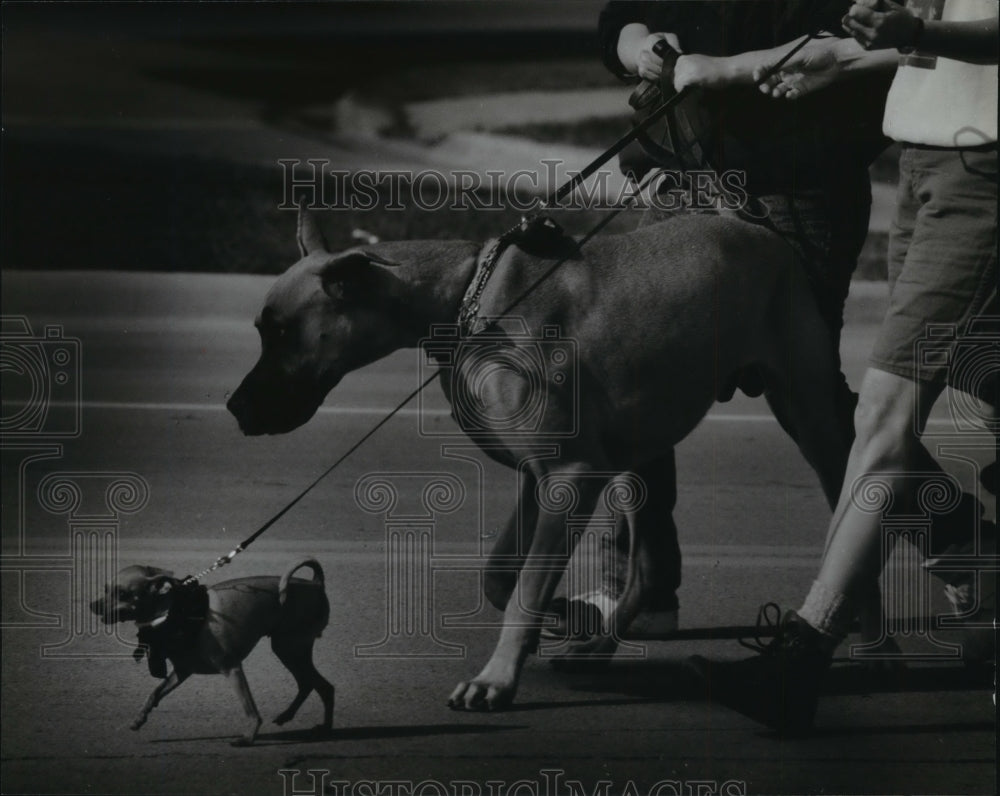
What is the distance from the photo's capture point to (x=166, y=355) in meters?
3.66

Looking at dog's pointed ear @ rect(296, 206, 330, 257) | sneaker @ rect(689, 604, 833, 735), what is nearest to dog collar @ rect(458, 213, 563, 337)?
dog's pointed ear @ rect(296, 206, 330, 257)

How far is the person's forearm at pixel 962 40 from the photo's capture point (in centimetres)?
320

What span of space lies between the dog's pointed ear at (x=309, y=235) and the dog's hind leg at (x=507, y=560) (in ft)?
2.30

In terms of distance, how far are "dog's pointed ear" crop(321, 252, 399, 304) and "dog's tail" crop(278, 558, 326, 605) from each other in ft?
1.88

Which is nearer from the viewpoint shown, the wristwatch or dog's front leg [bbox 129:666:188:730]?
the wristwatch

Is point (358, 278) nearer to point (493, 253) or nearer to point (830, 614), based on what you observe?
point (493, 253)

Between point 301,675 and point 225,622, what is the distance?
21 cm

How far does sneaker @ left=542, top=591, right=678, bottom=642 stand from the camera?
12.1 ft

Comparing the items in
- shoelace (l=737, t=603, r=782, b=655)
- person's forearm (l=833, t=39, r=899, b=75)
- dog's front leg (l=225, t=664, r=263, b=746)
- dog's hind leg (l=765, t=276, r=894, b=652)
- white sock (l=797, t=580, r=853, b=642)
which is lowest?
dog's front leg (l=225, t=664, r=263, b=746)

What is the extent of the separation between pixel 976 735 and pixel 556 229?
1.47m

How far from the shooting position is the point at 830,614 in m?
3.56

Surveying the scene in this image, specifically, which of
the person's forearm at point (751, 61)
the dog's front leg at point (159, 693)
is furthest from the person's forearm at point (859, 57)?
the dog's front leg at point (159, 693)

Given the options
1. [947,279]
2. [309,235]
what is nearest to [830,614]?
[947,279]

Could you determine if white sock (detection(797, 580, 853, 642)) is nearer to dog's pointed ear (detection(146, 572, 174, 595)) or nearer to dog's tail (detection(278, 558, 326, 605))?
dog's tail (detection(278, 558, 326, 605))
